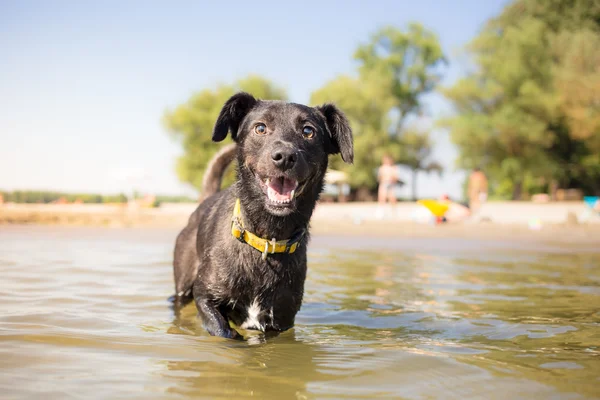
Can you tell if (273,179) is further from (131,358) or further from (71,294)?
(71,294)

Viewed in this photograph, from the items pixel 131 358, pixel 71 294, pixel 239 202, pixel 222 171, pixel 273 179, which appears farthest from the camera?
pixel 222 171

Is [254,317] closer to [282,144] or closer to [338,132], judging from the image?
[282,144]

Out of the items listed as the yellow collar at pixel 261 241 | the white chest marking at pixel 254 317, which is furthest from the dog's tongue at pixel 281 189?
the white chest marking at pixel 254 317

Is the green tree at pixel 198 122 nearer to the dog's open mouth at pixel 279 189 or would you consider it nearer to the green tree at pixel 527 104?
the green tree at pixel 527 104

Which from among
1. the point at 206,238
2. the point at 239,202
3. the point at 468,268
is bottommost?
the point at 468,268

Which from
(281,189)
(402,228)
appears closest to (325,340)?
(281,189)

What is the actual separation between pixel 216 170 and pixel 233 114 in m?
1.99

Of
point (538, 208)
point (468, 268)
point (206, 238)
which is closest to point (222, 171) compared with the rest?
point (206, 238)

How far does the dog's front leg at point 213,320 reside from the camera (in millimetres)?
4312

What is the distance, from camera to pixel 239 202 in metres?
4.68

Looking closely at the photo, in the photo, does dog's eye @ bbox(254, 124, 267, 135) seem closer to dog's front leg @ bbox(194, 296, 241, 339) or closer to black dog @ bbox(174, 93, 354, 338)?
black dog @ bbox(174, 93, 354, 338)

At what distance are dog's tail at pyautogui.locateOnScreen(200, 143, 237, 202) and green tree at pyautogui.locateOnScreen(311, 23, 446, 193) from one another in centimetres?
4339

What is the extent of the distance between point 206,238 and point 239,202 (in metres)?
0.69

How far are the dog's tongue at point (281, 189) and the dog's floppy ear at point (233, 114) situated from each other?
724 millimetres
